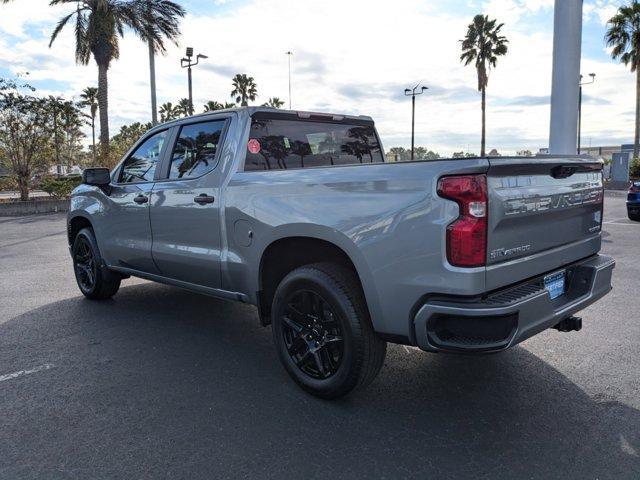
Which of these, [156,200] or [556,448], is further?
[156,200]

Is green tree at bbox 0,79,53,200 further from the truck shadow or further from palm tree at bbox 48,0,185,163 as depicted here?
the truck shadow

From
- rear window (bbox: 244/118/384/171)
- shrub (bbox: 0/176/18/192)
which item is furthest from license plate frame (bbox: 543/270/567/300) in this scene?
shrub (bbox: 0/176/18/192)

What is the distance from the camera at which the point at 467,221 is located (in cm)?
265

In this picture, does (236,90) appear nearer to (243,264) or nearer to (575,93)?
(575,93)

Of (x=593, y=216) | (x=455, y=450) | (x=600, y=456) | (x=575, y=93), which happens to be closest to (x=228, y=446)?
(x=455, y=450)

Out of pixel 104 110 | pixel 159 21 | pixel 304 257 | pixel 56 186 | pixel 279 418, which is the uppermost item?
pixel 159 21

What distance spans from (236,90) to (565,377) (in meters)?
49.8

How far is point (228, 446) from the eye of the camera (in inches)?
112

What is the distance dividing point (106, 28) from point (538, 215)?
22.1 m

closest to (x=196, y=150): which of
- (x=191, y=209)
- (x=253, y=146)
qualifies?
(x=191, y=209)

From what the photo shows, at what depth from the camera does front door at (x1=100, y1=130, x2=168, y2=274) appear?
490 centimetres

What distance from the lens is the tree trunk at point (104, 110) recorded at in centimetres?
2205

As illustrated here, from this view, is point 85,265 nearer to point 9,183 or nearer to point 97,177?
point 97,177

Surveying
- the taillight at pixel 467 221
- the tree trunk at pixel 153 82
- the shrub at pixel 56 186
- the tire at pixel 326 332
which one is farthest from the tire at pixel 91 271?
the shrub at pixel 56 186
